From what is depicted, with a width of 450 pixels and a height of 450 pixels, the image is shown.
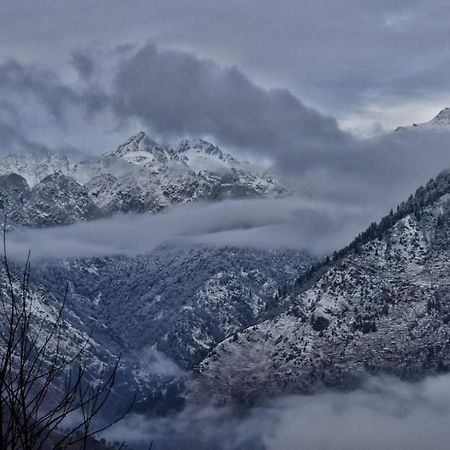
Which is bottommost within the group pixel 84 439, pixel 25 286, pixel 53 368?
pixel 84 439

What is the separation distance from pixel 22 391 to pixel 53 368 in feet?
4.59

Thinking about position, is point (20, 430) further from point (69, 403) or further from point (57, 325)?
point (57, 325)

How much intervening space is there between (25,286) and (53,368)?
200 centimetres

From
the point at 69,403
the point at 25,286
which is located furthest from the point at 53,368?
the point at 25,286

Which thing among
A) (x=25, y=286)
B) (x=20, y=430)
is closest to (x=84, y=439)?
(x=20, y=430)

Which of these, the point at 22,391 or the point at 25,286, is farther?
the point at 25,286

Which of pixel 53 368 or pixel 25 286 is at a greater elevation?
pixel 25 286

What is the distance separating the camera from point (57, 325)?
67.8ft

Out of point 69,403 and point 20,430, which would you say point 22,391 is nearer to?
point 20,430

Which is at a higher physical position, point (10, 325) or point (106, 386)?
point (10, 325)

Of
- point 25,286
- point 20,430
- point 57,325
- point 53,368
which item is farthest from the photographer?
point 57,325

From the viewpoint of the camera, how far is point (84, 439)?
1638 cm

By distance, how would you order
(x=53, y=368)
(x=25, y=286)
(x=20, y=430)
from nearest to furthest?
(x=20, y=430)
(x=53, y=368)
(x=25, y=286)

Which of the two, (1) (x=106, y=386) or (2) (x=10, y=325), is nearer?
(2) (x=10, y=325)
